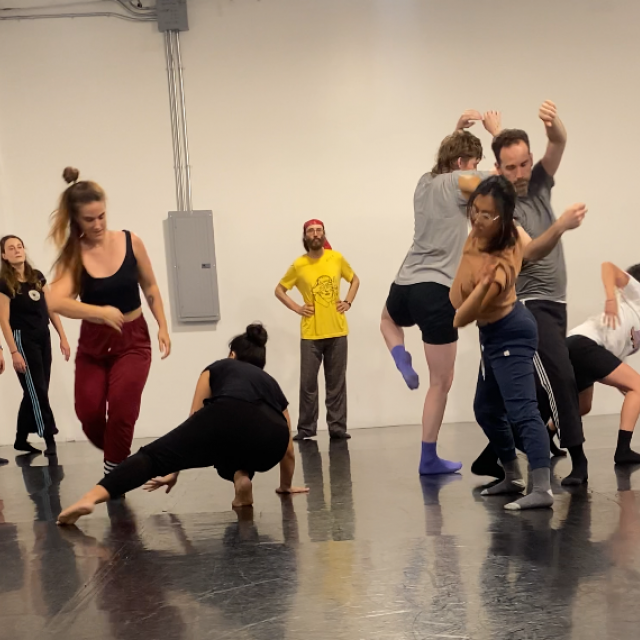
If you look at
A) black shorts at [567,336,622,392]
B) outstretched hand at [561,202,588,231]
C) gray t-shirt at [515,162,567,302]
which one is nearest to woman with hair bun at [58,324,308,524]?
gray t-shirt at [515,162,567,302]

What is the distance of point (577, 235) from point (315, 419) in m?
2.53

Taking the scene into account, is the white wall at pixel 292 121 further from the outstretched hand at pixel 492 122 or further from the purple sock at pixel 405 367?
the outstretched hand at pixel 492 122

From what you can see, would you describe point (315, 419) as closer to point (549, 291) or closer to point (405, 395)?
point (405, 395)

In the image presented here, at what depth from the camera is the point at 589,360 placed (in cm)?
393

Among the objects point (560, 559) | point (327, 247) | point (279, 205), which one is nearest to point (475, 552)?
point (560, 559)

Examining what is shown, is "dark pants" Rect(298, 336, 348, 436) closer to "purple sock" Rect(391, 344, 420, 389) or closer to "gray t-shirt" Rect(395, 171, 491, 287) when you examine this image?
"purple sock" Rect(391, 344, 420, 389)

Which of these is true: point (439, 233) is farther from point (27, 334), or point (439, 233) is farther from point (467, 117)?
point (27, 334)

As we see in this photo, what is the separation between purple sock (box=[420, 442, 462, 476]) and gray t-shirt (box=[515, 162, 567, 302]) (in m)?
0.85

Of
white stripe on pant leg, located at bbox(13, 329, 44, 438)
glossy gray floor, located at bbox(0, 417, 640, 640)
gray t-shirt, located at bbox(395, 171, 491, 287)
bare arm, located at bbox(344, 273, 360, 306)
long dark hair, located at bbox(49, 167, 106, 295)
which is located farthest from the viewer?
bare arm, located at bbox(344, 273, 360, 306)

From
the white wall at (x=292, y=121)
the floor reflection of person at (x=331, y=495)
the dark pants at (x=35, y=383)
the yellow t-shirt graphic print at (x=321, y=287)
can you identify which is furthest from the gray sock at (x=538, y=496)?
the dark pants at (x=35, y=383)

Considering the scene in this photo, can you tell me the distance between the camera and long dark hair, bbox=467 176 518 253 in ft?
9.75

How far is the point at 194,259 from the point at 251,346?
3.24m

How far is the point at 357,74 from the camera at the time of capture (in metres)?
6.57

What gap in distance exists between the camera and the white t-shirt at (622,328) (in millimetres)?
3988
